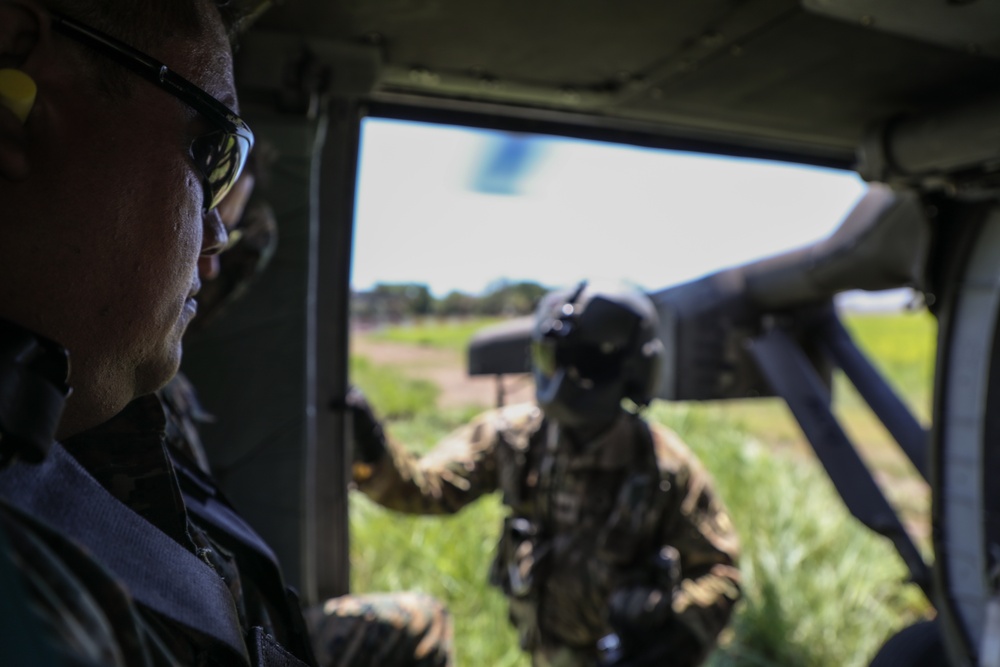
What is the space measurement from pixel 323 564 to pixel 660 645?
0.98 m

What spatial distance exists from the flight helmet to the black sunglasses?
1704 mm

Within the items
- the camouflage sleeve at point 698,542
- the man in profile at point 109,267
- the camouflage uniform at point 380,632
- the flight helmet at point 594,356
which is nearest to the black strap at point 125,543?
the man in profile at point 109,267

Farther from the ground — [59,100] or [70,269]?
[59,100]

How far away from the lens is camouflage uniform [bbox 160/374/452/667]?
179cm

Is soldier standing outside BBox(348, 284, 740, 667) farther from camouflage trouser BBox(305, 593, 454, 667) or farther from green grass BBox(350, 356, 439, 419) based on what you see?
green grass BBox(350, 356, 439, 419)

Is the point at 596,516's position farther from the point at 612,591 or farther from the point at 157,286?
the point at 157,286

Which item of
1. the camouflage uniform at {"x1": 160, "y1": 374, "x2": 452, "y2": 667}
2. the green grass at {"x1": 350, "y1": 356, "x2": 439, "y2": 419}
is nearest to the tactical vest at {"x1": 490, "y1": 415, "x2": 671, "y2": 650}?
the camouflage uniform at {"x1": 160, "y1": 374, "x2": 452, "y2": 667}

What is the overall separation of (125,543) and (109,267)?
22cm

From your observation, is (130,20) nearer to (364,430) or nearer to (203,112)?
(203,112)

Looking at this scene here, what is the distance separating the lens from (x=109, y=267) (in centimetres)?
66

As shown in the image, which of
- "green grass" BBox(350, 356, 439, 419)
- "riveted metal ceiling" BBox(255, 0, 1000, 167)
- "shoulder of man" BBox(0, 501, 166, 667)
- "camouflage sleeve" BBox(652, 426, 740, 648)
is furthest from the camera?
"green grass" BBox(350, 356, 439, 419)

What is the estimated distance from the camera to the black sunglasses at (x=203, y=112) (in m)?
0.64

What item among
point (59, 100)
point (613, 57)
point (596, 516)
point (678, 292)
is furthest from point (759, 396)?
point (59, 100)

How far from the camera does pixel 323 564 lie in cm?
210
